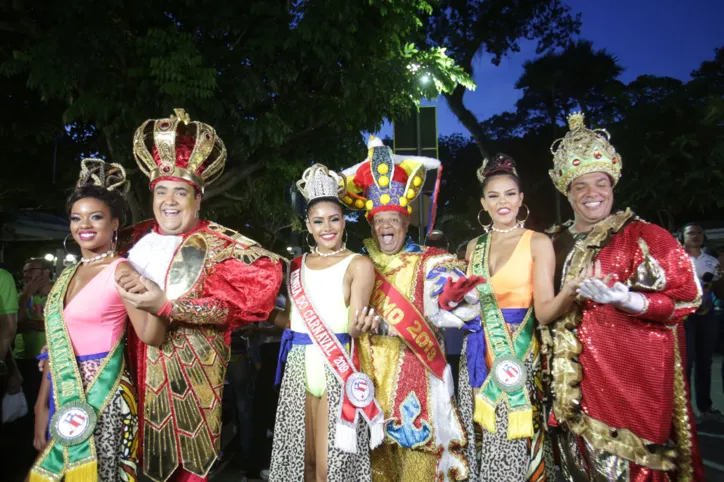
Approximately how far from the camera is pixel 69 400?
2.74m

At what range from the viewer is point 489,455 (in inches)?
129

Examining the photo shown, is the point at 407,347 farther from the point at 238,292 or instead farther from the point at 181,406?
the point at 181,406

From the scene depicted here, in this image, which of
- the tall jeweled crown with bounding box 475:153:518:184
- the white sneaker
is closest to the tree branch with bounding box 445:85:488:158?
the white sneaker

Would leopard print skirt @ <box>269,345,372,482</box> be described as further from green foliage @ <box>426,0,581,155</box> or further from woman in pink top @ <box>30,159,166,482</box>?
green foliage @ <box>426,0,581,155</box>

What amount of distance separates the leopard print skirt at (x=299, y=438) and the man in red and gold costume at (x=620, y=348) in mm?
1239

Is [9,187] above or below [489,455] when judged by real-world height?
above

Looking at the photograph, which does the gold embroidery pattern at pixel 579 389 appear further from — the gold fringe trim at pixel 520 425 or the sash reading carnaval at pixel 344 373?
the sash reading carnaval at pixel 344 373

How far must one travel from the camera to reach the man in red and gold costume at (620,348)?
9.59 ft

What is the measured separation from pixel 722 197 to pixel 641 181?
2148mm

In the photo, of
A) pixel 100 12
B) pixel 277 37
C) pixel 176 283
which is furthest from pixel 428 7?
pixel 176 283

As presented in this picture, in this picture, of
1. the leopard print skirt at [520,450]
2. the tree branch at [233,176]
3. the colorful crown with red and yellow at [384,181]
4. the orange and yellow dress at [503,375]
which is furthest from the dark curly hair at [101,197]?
the tree branch at [233,176]

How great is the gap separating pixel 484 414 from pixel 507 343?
0.46 metres

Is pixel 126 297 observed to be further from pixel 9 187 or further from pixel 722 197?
pixel 722 197

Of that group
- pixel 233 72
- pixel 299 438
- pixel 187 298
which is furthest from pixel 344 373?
pixel 233 72
